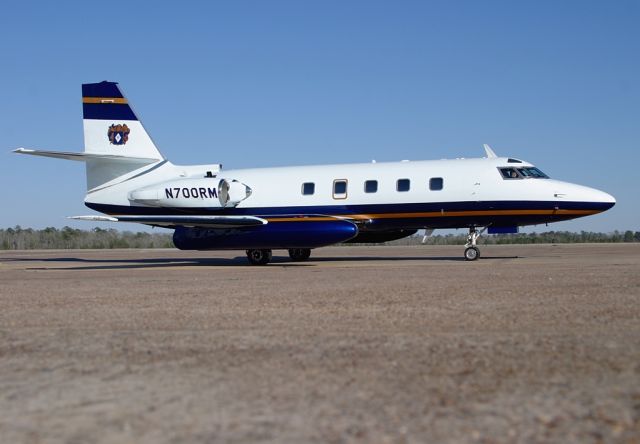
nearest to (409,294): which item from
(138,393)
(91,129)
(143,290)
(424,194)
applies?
(143,290)

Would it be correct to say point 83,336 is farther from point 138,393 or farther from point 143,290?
point 143,290

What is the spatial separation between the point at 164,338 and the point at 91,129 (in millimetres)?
21258

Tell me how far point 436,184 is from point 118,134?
11568mm

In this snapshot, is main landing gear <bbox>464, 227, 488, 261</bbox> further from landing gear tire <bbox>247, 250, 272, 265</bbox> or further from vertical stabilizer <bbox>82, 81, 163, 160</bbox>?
vertical stabilizer <bbox>82, 81, 163, 160</bbox>

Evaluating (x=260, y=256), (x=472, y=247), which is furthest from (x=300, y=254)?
(x=472, y=247)

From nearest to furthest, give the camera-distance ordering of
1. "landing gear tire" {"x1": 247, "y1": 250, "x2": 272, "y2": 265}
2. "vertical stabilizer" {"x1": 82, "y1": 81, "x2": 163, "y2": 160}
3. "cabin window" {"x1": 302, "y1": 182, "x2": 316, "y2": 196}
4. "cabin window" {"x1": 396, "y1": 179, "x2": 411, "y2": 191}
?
"cabin window" {"x1": 396, "y1": 179, "x2": 411, "y2": 191}, "landing gear tire" {"x1": 247, "y1": 250, "x2": 272, "y2": 265}, "cabin window" {"x1": 302, "y1": 182, "x2": 316, "y2": 196}, "vertical stabilizer" {"x1": 82, "y1": 81, "x2": 163, "y2": 160}

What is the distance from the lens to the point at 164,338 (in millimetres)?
6691

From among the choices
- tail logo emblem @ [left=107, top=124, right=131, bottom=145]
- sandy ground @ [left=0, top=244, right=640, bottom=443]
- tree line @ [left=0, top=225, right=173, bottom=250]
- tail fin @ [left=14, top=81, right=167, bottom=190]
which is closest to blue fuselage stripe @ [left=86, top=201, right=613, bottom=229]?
tail fin @ [left=14, top=81, right=167, bottom=190]

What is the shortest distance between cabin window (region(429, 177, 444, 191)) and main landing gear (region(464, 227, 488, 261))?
5.52ft

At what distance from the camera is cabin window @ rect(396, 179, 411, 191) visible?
22.8 m

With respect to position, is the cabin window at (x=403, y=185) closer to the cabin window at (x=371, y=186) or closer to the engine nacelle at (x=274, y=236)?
the cabin window at (x=371, y=186)

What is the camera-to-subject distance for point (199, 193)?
24.6m

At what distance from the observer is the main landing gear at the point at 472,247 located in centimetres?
2230

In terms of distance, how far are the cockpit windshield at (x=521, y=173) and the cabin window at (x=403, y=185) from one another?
2.80m
